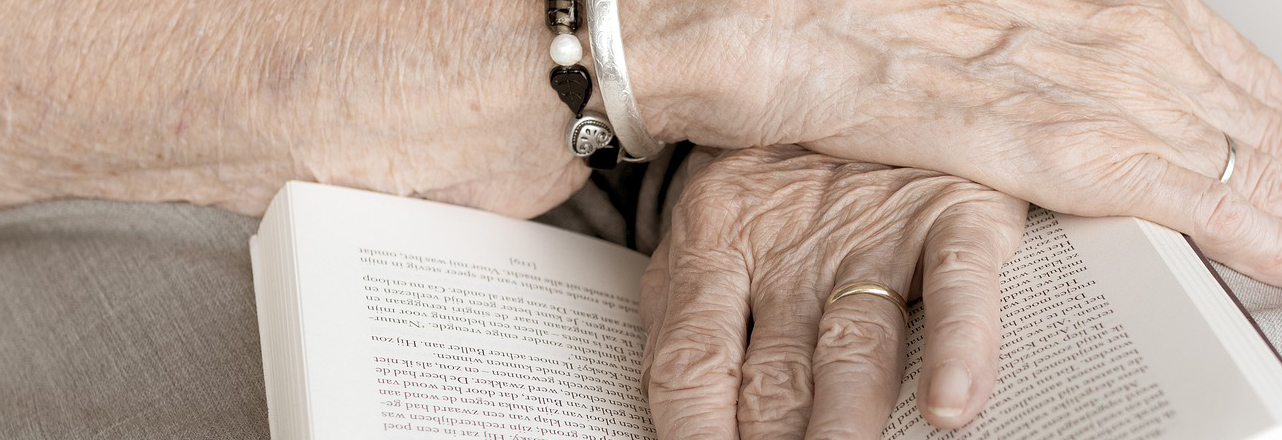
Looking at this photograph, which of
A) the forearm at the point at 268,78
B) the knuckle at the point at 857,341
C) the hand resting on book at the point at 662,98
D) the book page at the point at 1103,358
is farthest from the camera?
the forearm at the point at 268,78

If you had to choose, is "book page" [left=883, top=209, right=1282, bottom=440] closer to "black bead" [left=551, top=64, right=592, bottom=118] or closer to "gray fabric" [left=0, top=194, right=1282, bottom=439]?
"gray fabric" [left=0, top=194, right=1282, bottom=439]

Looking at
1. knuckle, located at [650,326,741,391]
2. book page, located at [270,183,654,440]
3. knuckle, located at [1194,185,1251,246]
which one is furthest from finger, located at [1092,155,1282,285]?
book page, located at [270,183,654,440]

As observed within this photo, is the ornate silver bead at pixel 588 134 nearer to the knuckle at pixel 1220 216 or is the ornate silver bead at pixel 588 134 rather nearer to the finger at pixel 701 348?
the finger at pixel 701 348

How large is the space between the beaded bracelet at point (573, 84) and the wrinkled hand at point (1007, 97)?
2.1 inches

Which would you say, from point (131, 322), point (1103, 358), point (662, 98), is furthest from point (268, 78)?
point (1103, 358)

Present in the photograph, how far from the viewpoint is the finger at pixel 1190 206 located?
787 mm

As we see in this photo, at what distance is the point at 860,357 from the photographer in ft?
2.33

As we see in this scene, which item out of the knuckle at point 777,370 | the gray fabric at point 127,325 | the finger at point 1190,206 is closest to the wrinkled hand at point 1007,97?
the finger at point 1190,206

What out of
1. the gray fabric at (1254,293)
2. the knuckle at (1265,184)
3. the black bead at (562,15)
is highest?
the black bead at (562,15)

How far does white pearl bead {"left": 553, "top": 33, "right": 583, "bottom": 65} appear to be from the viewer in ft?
2.98

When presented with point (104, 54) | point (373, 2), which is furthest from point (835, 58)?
point (104, 54)

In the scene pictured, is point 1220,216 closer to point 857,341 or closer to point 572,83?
point 857,341

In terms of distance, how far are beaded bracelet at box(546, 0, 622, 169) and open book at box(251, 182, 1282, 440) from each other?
0.12 m

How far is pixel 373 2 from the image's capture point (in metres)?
0.97
